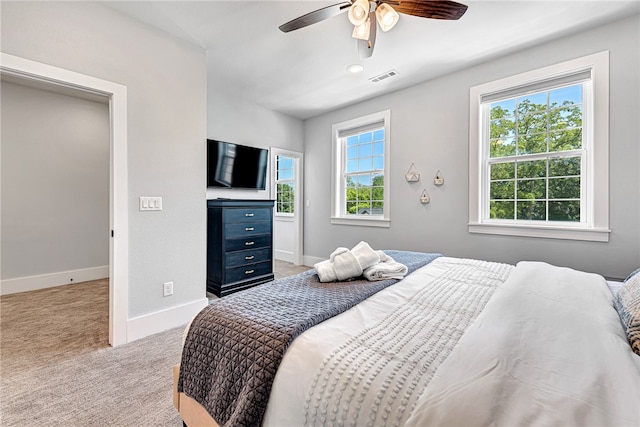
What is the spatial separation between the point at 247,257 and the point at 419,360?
9.93 feet

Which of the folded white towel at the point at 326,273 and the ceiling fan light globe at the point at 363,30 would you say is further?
the ceiling fan light globe at the point at 363,30

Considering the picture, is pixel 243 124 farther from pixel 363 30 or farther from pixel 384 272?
pixel 384 272

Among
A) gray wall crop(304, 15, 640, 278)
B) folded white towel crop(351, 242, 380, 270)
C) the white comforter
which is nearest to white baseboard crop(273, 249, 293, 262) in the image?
gray wall crop(304, 15, 640, 278)

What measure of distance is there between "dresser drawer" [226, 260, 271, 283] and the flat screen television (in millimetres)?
1211

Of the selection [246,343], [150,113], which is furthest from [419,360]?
[150,113]

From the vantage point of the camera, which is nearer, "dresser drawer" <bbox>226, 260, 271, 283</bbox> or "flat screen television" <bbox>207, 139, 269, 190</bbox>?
"dresser drawer" <bbox>226, 260, 271, 283</bbox>

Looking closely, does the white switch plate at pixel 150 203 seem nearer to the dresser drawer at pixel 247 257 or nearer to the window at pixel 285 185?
the dresser drawer at pixel 247 257

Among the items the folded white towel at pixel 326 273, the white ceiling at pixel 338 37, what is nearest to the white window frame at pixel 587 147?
the white ceiling at pixel 338 37

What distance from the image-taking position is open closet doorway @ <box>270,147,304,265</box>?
508 cm

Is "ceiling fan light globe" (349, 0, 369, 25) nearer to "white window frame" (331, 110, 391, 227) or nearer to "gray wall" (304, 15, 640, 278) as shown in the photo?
"gray wall" (304, 15, 640, 278)

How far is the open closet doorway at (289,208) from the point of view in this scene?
5082 millimetres

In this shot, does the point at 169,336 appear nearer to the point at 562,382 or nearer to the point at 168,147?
the point at 168,147

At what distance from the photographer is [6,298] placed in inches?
127

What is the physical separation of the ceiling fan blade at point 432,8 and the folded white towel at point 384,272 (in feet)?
5.19
